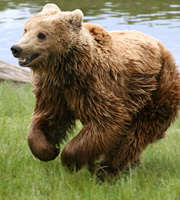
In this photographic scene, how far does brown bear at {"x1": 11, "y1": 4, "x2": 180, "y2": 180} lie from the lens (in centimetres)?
468

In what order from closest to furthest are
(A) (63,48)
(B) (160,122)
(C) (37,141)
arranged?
(A) (63,48), (C) (37,141), (B) (160,122)

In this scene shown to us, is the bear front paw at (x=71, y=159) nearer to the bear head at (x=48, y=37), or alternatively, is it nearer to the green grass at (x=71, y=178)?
the green grass at (x=71, y=178)

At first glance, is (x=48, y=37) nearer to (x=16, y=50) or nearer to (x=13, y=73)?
(x=16, y=50)

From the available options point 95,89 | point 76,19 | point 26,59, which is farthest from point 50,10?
point 95,89

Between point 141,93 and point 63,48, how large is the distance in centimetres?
106

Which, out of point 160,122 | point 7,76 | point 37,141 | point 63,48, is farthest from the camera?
point 7,76

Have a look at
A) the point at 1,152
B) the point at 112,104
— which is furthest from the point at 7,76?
the point at 112,104

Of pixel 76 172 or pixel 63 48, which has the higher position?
pixel 63 48

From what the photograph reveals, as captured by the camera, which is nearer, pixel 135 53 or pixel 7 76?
pixel 135 53

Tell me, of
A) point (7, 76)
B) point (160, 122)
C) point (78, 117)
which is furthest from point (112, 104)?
point (7, 76)

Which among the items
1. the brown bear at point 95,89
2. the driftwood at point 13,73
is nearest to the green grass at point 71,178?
the brown bear at point 95,89

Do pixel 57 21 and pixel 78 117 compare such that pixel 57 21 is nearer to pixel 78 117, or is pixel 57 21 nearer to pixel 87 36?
pixel 87 36

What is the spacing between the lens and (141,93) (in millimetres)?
5180

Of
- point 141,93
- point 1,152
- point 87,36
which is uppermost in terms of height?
point 87,36
